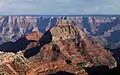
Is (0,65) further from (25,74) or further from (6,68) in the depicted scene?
(25,74)

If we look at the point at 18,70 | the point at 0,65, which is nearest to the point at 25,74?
the point at 18,70

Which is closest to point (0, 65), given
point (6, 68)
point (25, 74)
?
point (6, 68)

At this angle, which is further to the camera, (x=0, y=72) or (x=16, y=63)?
(x=16, y=63)

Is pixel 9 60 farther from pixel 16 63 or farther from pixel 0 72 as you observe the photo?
pixel 0 72

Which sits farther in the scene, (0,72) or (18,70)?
(18,70)

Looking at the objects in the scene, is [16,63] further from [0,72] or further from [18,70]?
[0,72]

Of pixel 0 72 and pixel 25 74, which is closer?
pixel 0 72
